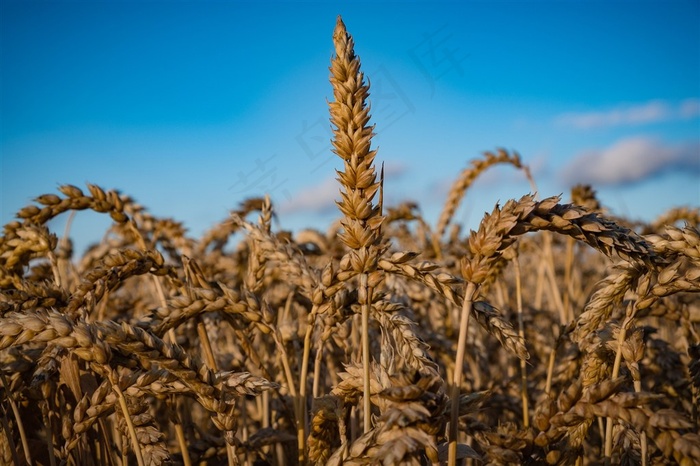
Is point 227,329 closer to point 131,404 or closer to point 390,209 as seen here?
point 390,209

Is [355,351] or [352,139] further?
[355,351]

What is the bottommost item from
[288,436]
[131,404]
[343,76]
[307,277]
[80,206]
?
[288,436]

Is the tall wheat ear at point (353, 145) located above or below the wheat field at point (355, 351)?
above

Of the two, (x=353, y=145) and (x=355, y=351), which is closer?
(x=353, y=145)

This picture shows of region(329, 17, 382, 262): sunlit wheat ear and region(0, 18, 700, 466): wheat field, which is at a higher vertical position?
region(329, 17, 382, 262): sunlit wheat ear

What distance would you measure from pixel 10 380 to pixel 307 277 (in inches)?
47.3

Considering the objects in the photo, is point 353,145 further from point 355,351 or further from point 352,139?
point 355,351

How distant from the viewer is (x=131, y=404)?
1711 mm

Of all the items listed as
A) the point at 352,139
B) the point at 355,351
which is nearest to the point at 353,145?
the point at 352,139

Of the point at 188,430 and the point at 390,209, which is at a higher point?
the point at 390,209

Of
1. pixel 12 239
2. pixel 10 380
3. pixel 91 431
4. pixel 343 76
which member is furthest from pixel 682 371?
pixel 12 239

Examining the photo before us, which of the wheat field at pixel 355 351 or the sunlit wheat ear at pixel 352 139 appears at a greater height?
the sunlit wheat ear at pixel 352 139

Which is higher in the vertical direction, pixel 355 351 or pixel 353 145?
A: pixel 353 145

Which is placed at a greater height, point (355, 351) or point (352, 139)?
point (352, 139)
